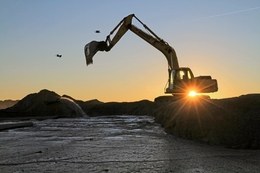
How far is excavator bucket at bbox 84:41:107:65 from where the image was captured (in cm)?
1759

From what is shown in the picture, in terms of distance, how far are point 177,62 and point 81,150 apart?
574 inches

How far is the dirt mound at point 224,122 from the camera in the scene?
629cm

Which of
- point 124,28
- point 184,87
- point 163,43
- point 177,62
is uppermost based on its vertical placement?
point 124,28

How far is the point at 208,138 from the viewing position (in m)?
6.64

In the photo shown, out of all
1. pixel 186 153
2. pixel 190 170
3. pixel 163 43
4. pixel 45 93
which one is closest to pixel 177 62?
pixel 163 43

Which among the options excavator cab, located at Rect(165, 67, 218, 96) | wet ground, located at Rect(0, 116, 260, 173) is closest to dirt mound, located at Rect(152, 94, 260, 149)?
wet ground, located at Rect(0, 116, 260, 173)

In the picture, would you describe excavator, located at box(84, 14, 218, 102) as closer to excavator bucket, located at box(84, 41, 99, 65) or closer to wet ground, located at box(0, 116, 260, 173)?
excavator bucket, located at box(84, 41, 99, 65)

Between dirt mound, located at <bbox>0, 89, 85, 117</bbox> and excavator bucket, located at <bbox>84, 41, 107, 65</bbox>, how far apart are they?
884 cm

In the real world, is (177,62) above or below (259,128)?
above

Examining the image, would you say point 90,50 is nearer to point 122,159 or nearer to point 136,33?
point 136,33

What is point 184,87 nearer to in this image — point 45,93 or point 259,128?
point 259,128

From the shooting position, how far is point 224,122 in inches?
269

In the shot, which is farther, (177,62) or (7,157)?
(177,62)

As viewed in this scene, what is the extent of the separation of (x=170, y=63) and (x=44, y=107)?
54.2 feet
